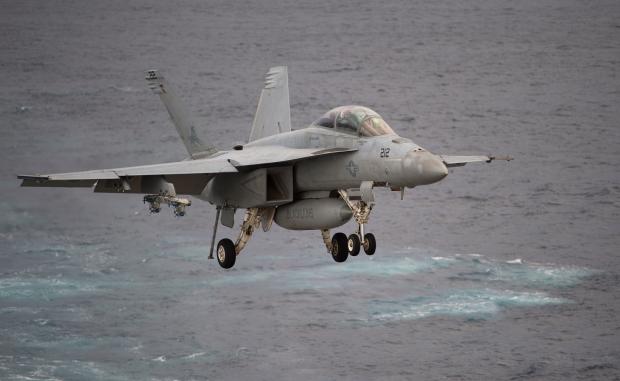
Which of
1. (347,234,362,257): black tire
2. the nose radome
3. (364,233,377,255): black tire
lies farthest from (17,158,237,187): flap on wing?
the nose radome

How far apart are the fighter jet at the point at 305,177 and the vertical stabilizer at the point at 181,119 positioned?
553 centimetres

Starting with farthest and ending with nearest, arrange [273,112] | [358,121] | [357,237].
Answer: [273,112], [358,121], [357,237]

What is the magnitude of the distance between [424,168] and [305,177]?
28.6 ft

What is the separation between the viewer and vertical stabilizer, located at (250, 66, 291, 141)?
69625mm

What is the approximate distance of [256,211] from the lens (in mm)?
62688

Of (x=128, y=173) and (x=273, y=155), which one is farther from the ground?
(x=273, y=155)

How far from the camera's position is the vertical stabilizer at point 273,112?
69625 mm

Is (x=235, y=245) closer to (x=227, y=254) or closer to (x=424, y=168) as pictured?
(x=227, y=254)

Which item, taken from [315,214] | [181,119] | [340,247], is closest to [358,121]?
[315,214]

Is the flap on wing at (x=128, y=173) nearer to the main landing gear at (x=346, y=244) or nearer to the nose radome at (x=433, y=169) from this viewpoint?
the main landing gear at (x=346, y=244)

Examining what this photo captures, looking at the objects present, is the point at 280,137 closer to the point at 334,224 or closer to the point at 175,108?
the point at 334,224

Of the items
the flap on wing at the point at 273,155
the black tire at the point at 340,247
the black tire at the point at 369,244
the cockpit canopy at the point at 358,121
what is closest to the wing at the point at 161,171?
the flap on wing at the point at 273,155

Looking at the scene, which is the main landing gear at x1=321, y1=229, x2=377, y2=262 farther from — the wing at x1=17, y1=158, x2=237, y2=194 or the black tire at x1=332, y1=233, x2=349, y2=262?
the wing at x1=17, y1=158, x2=237, y2=194

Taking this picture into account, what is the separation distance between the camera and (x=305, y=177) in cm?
5931
